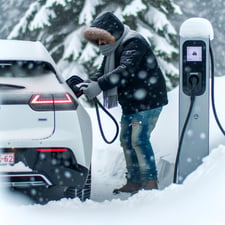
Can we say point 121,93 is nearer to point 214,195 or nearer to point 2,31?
point 214,195

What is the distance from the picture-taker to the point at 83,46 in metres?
16.3

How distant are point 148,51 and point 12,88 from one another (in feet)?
5.33

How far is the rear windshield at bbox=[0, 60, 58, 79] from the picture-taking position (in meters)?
4.65

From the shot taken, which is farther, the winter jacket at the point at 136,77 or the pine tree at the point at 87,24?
the pine tree at the point at 87,24

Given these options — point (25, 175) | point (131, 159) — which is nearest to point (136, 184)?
point (131, 159)

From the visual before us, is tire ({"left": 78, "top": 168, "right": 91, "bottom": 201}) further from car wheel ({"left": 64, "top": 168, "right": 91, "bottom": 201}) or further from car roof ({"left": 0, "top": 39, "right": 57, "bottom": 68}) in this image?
car roof ({"left": 0, "top": 39, "right": 57, "bottom": 68})

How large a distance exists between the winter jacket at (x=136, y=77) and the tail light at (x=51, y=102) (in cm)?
98

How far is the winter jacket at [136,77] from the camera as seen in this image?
215 inches

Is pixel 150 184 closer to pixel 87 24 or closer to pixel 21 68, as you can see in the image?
pixel 21 68

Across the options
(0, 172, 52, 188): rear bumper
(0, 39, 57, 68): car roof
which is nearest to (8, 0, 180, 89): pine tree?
(0, 39, 57, 68): car roof

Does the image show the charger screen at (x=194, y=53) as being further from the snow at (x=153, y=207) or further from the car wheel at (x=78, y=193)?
the car wheel at (x=78, y=193)

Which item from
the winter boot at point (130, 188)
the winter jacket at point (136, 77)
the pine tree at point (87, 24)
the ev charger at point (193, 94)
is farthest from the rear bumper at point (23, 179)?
the pine tree at point (87, 24)

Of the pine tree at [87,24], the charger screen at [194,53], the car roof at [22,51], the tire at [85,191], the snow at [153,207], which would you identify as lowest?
the pine tree at [87,24]

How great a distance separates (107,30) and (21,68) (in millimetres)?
1176
